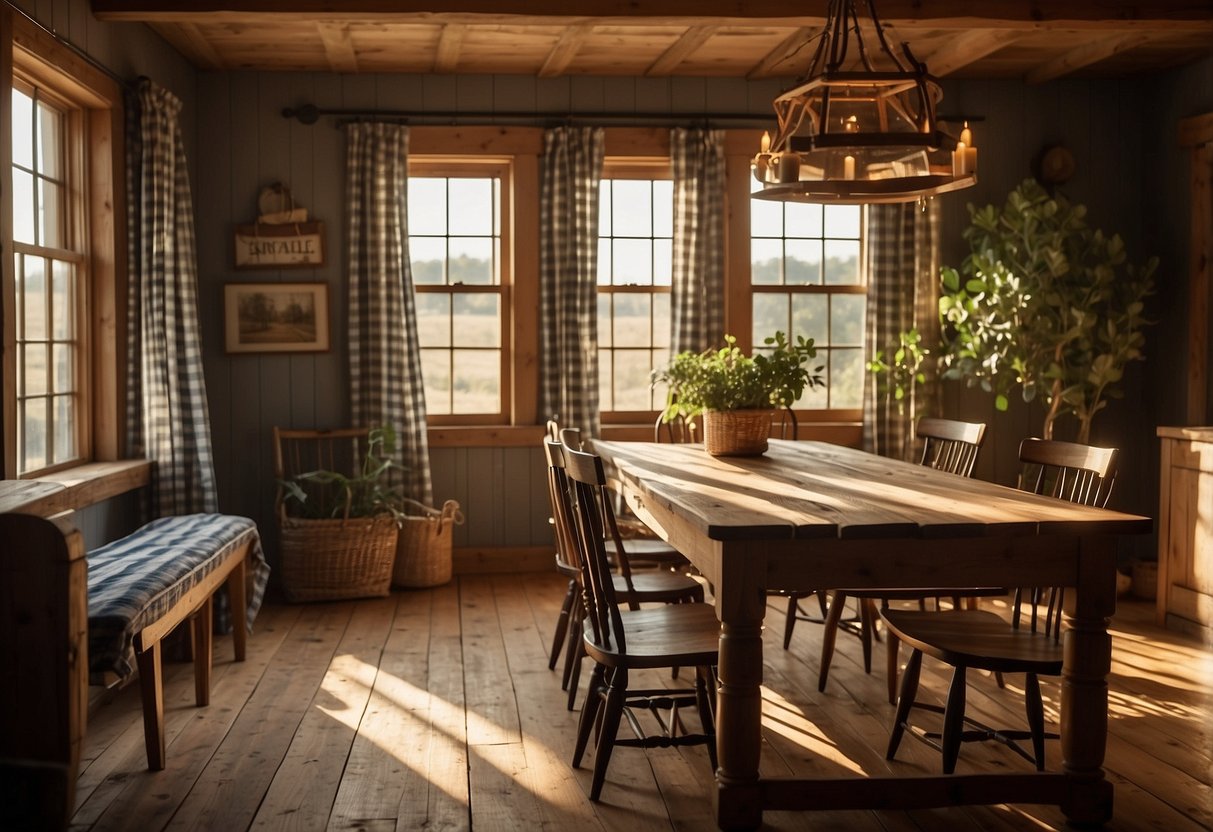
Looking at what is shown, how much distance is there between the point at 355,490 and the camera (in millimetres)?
5863

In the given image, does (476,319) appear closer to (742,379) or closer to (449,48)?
(449,48)

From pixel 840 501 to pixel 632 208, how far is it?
3.67m

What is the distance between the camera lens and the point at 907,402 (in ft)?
20.9

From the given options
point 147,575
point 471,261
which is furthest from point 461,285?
point 147,575

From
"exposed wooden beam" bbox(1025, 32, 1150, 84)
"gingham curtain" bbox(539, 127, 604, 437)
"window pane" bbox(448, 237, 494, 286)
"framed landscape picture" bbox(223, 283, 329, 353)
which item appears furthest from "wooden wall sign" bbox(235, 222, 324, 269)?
"exposed wooden beam" bbox(1025, 32, 1150, 84)

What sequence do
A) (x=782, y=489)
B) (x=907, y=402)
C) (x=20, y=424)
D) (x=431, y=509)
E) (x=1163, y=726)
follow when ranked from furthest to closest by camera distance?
1. (x=907, y=402)
2. (x=431, y=509)
3. (x=20, y=424)
4. (x=1163, y=726)
5. (x=782, y=489)

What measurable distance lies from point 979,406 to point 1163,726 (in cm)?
306

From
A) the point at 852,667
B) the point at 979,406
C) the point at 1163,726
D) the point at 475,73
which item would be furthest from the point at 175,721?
the point at 979,406

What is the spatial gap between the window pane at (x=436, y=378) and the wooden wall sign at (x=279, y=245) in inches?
30.2

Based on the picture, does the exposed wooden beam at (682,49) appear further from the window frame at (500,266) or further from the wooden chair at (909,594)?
the wooden chair at (909,594)

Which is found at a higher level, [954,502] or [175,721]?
[954,502]

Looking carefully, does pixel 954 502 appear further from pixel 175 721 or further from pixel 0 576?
pixel 175 721

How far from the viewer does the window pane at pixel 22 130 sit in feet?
13.8

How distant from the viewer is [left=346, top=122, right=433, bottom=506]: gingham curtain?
19.7ft
